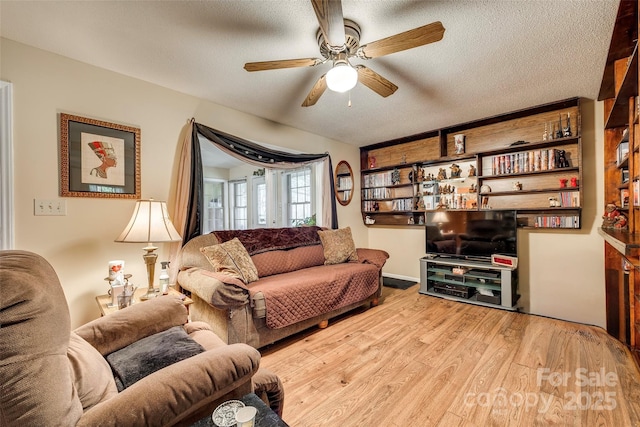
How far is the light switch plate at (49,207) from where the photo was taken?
6.44 feet

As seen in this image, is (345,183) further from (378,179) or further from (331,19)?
(331,19)

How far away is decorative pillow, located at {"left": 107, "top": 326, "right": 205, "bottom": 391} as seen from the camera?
3.49ft

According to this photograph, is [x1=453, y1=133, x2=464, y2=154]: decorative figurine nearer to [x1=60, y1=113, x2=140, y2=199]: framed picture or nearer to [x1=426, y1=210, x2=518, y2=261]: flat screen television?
[x1=426, y1=210, x2=518, y2=261]: flat screen television

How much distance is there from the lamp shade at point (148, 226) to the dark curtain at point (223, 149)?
538mm

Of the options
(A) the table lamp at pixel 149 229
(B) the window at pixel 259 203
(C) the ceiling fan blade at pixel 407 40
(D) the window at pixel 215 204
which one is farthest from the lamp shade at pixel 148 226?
(D) the window at pixel 215 204

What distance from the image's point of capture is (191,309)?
2461 millimetres

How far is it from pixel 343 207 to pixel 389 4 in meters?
3.15

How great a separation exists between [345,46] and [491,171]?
111 inches

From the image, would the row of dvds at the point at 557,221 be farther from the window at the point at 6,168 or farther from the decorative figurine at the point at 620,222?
the window at the point at 6,168

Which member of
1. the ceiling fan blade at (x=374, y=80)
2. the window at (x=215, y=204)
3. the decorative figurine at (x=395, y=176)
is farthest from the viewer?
the window at (x=215, y=204)

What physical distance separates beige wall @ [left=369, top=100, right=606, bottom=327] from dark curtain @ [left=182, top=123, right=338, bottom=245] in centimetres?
316

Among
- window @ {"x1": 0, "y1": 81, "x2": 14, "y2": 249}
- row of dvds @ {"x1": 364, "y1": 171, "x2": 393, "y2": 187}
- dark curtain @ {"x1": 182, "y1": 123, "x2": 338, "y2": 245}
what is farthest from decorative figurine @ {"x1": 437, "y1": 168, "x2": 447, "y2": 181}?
window @ {"x1": 0, "y1": 81, "x2": 14, "y2": 249}

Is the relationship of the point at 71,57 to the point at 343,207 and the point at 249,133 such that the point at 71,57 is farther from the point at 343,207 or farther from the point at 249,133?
the point at 343,207

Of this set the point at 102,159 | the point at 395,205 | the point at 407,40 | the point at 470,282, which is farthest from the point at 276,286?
the point at 395,205
